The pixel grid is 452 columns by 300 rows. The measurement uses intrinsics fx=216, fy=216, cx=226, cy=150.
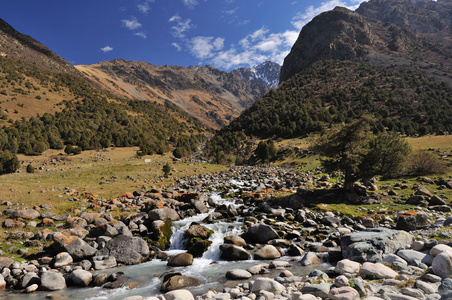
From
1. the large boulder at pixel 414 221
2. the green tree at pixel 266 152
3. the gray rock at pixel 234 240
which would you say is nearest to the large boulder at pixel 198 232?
the gray rock at pixel 234 240

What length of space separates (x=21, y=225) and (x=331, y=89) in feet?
505

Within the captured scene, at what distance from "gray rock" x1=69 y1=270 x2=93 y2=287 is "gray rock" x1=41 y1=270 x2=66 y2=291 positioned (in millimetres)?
436

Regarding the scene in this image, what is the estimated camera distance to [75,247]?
14.7m

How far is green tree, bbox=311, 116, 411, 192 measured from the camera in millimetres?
24156

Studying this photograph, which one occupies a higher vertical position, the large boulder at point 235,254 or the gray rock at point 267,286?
the gray rock at point 267,286

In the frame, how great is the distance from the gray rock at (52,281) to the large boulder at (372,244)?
15751 mm

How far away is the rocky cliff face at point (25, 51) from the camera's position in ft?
445

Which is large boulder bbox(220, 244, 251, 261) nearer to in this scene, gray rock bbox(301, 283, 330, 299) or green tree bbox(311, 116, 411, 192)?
gray rock bbox(301, 283, 330, 299)

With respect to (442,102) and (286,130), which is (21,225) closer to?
(286,130)

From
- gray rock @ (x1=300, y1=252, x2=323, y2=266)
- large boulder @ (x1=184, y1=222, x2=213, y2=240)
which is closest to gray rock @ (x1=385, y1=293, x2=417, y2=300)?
gray rock @ (x1=300, y1=252, x2=323, y2=266)

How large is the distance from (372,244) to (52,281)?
17446 millimetres

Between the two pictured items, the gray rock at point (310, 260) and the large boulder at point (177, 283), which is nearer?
the large boulder at point (177, 283)

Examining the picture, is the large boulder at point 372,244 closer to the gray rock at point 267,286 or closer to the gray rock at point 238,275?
the gray rock at point 267,286

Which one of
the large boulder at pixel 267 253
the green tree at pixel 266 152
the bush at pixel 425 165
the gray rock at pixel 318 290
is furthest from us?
the green tree at pixel 266 152
